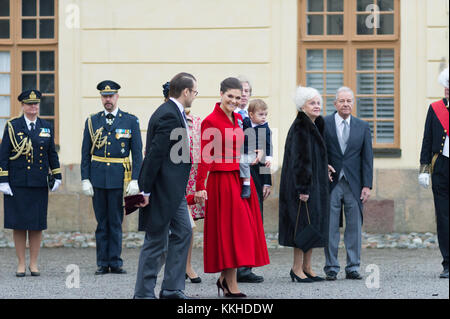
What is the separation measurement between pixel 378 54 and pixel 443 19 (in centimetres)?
95

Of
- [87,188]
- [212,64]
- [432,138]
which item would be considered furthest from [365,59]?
[87,188]

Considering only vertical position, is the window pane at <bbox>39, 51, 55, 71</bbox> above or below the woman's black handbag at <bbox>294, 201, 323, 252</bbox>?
above

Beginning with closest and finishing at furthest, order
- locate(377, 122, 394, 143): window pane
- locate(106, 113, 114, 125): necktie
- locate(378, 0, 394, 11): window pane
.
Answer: locate(106, 113, 114, 125): necktie → locate(378, 0, 394, 11): window pane → locate(377, 122, 394, 143): window pane

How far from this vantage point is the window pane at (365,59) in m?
13.5

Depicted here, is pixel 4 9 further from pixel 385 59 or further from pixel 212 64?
pixel 385 59

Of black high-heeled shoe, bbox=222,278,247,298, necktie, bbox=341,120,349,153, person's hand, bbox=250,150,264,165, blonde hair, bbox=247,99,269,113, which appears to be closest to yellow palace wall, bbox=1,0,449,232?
necktie, bbox=341,120,349,153

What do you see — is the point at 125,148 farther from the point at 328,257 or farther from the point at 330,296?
the point at 330,296

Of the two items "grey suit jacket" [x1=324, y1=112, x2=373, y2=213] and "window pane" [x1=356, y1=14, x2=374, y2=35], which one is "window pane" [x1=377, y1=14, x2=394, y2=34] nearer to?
"window pane" [x1=356, y1=14, x2=374, y2=35]

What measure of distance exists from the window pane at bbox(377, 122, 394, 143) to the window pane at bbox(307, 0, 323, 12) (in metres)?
1.69

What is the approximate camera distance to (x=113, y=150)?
1023cm

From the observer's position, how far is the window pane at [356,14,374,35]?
526 inches

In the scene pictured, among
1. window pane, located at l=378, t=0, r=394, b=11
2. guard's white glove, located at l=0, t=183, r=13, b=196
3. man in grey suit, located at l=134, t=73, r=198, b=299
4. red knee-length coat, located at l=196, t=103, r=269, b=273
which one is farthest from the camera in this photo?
window pane, located at l=378, t=0, r=394, b=11

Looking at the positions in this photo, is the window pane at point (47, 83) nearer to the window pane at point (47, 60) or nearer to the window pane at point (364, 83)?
the window pane at point (47, 60)

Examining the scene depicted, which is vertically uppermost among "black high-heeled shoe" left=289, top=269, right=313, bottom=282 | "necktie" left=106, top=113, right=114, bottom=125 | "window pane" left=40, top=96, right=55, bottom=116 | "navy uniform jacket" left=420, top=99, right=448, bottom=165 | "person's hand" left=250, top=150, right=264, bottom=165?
"window pane" left=40, top=96, right=55, bottom=116
